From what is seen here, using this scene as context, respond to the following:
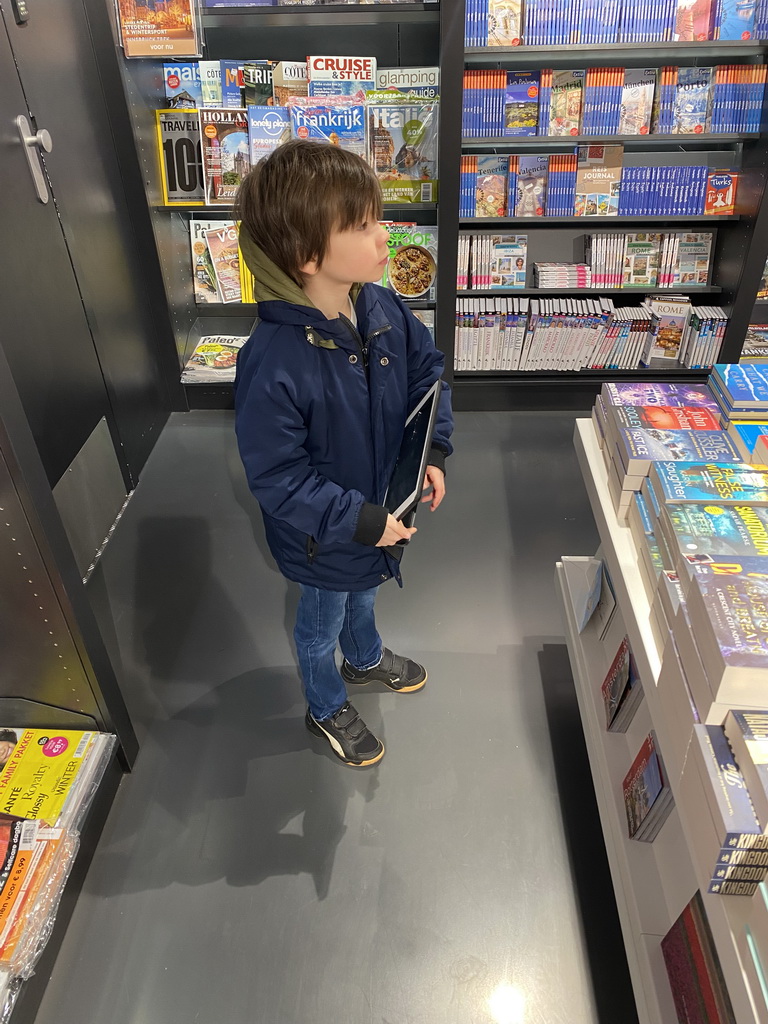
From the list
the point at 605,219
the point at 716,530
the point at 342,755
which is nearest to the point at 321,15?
the point at 605,219

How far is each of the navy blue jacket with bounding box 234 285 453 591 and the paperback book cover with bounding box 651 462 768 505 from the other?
53cm

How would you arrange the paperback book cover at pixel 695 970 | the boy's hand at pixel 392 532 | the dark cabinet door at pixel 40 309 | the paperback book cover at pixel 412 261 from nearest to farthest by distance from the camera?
the paperback book cover at pixel 695 970
the boy's hand at pixel 392 532
the dark cabinet door at pixel 40 309
the paperback book cover at pixel 412 261

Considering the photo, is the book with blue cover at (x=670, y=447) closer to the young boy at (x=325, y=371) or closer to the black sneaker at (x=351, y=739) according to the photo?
the young boy at (x=325, y=371)

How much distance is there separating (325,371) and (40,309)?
139 centimetres

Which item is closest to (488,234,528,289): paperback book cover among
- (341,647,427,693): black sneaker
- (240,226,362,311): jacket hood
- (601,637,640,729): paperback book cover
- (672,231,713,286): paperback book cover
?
(672,231,713,286): paperback book cover

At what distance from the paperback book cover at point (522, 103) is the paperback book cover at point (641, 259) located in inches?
26.0

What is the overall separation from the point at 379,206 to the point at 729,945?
1.25 meters

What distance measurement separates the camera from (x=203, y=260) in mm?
3338

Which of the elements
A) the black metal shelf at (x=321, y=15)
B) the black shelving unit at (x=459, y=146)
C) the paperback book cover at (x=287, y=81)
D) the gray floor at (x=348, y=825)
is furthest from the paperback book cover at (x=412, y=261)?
the gray floor at (x=348, y=825)

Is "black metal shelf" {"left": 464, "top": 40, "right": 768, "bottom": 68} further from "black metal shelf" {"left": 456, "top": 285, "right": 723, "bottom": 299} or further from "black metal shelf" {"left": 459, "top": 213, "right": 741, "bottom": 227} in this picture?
"black metal shelf" {"left": 456, "top": 285, "right": 723, "bottom": 299}

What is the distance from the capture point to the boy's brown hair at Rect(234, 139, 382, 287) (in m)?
1.15

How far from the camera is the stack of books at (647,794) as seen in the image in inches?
54.2

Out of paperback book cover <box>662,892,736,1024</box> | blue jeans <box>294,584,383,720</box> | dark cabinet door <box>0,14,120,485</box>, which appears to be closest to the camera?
paperback book cover <box>662,892,736,1024</box>

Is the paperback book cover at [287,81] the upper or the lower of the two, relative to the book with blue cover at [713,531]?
upper
